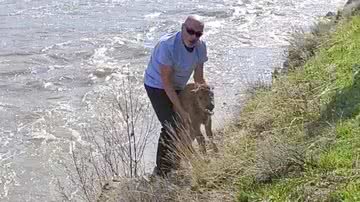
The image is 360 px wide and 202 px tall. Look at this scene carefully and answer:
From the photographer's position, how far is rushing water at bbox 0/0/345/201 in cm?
1080

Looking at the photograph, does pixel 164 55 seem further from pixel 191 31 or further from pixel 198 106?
pixel 198 106

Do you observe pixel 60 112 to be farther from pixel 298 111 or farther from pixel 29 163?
pixel 298 111

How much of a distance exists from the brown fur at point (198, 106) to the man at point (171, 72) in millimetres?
93

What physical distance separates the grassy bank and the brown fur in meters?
0.25

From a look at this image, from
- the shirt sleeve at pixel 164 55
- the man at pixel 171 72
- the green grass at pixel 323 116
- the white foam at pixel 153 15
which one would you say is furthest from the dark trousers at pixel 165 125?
the white foam at pixel 153 15

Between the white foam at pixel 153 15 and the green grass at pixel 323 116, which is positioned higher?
the green grass at pixel 323 116

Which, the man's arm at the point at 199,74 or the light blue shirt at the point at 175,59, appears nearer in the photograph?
the light blue shirt at the point at 175,59

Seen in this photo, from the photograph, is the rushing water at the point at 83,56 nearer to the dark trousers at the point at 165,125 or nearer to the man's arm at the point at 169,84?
the dark trousers at the point at 165,125

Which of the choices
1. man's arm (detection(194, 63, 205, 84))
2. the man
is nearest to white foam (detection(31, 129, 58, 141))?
the man

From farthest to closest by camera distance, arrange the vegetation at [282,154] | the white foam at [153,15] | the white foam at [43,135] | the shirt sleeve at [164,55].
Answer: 1. the white foam at [153,15]
2. the white foam at [43,135]
3. the shirt sleeve at [164,55]
4. the vegetation at [282,154]

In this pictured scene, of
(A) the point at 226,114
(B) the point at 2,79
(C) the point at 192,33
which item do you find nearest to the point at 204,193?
(C) the point at 192,33

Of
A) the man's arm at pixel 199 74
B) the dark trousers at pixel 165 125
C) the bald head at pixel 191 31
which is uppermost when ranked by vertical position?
the bald head at pixel 191 31

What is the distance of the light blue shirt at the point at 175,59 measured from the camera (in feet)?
24.3

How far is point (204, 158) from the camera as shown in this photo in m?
7.20
